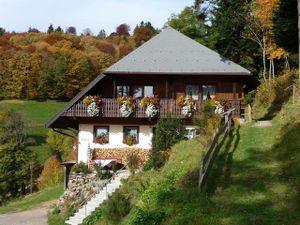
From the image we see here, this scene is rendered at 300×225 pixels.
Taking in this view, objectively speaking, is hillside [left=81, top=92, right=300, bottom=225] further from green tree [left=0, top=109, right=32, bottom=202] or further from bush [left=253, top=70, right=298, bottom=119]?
green tree [left=0, top=109, right=32, bottom=202]

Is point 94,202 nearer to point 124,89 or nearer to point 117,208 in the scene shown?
point 117,208

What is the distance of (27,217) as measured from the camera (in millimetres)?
26000

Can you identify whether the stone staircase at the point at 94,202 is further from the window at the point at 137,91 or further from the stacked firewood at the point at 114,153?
the window at the point at 137,91

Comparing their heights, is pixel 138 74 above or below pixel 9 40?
below

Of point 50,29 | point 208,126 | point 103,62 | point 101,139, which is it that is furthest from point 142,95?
point 50,29

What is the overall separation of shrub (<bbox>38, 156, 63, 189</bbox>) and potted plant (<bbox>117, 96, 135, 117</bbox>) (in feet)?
85.0

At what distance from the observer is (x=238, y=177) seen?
16.6 meters

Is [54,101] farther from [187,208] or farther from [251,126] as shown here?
[187,208]

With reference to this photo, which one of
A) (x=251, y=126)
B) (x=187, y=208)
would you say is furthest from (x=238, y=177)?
(x=251, y=126)

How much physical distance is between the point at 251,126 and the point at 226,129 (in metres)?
1.90

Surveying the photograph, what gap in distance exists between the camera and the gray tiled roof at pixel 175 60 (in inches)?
1181

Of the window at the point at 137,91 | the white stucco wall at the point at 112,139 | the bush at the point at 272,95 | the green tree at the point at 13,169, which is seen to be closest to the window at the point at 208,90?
the bush at the point at 272,95

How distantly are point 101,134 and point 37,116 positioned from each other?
68.7 metres

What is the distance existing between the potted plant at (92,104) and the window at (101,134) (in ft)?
4.69
